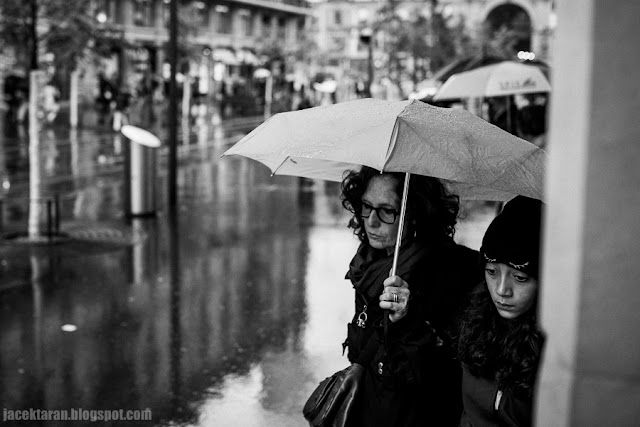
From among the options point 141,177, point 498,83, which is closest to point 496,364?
point 498,83

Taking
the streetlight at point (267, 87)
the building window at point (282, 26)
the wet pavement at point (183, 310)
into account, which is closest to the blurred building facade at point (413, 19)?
the building window at point (282, 26)

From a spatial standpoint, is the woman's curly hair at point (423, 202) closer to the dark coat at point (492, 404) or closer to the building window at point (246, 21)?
the dark coat at point (492, 404)

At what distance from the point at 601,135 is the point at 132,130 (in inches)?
546

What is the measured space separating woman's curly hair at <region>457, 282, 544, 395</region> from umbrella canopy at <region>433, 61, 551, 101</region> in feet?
30.4

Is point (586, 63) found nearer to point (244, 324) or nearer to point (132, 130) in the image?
point (244, 324)

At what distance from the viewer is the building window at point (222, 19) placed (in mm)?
76938

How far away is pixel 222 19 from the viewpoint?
78.6 meters

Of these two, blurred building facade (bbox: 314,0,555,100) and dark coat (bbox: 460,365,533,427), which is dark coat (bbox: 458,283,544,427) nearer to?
dark coat (bbox: 460,365,533,427)

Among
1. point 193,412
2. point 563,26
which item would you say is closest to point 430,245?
point 563,26

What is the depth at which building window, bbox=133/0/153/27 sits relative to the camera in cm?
6594

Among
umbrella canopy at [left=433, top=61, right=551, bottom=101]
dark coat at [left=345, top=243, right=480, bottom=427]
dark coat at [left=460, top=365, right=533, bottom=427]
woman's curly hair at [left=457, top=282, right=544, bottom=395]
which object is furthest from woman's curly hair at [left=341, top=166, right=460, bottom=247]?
umbrella canopy at [left=433, top=61, right=551, bottom=101]

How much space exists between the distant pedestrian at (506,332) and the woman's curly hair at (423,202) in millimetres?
636

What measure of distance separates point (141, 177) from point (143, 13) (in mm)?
55014
